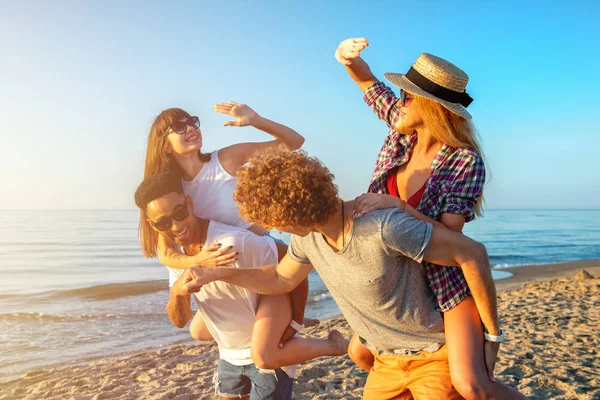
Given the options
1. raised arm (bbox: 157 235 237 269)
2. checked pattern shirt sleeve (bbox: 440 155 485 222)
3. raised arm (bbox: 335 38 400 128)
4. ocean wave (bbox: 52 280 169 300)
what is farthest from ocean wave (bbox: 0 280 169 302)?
checked pattern shirt sleeve (bbox: 440 155 485 222)

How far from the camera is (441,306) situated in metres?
2.65

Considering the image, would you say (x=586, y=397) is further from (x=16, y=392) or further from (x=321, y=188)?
(x=16, y=392)

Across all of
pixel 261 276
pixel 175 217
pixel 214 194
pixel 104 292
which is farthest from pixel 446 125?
pixel 104 292

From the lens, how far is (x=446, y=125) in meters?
2.82

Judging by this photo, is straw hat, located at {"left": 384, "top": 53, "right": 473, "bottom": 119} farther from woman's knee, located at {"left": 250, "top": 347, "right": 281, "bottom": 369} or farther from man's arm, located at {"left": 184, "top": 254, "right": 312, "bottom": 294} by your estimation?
woman's knee, located at {"left": 250, "top": 347, "right": 281, "bottom": 369}

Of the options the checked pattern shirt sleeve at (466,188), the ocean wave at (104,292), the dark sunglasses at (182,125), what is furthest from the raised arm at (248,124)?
the ocean wave at (104,292)

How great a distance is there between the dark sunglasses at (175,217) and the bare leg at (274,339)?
704 millimetres

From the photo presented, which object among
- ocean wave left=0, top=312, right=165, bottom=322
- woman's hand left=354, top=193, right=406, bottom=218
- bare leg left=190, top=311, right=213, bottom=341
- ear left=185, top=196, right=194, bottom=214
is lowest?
ocean wave left=0, top=312, right=165, bottom=322

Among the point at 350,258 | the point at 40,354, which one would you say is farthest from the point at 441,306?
the point at 40,354

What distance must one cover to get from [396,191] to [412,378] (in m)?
1.00

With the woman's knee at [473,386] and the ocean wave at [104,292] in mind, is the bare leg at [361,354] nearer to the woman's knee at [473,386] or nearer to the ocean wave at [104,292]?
the woman's knee at [473,386]

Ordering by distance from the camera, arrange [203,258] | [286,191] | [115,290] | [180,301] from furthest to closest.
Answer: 1. [115,290]
2. [180,301]
3. [203,258]
4. [286,191]

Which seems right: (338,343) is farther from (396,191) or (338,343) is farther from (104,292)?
(104,292)

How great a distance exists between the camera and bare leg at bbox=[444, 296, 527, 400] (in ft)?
8.24
